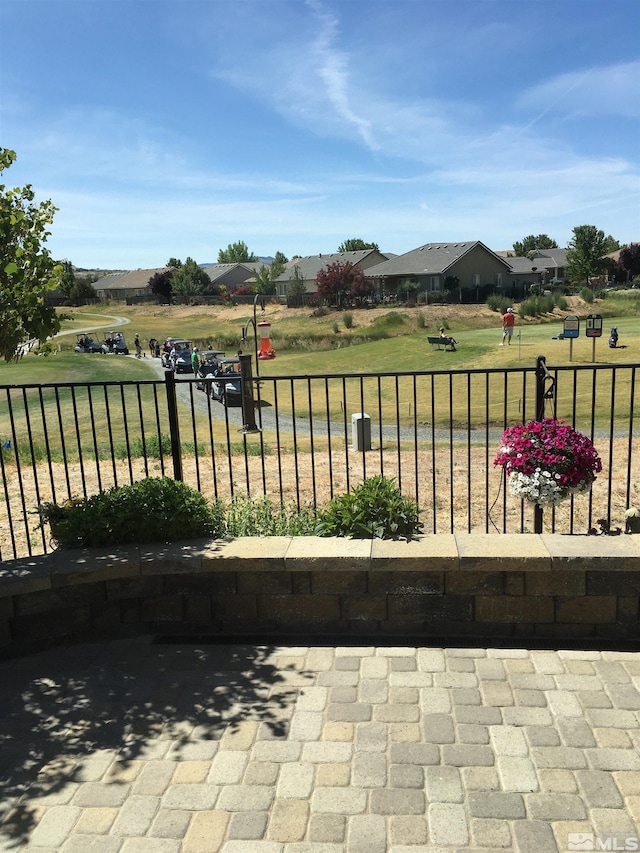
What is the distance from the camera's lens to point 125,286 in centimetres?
11350

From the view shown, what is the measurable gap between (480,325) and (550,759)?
45202 millimetres

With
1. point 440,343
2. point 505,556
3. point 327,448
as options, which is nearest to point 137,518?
point 505,556

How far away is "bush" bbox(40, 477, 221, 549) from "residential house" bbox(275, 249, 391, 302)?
76.8 metres

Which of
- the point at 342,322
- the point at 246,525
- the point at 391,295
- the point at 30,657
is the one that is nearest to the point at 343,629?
the point at 246,525

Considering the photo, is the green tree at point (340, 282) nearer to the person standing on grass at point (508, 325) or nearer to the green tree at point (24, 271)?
the person standing on grass at point (508, 325)

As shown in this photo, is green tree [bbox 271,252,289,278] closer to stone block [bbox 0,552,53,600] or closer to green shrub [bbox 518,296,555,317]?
green shrub [bbox 518,296,555,317]

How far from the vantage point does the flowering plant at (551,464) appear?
454 centimetres

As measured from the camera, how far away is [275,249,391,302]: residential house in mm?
82625

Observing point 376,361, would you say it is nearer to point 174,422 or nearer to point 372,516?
point 174,422

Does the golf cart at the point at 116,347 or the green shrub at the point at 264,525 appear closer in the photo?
the green shrub at the point at 264,525

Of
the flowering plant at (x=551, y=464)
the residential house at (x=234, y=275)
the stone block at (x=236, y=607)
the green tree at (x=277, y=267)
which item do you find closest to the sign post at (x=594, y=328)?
the flowering plant at (x=551, y=464)

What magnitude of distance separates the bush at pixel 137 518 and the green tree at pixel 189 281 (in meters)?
91.4

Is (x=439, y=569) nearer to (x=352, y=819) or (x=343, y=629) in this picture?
(x=343, y=629)

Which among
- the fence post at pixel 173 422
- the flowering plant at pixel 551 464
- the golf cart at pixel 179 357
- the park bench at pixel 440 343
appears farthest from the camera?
the golf cart at pixel 179 357
